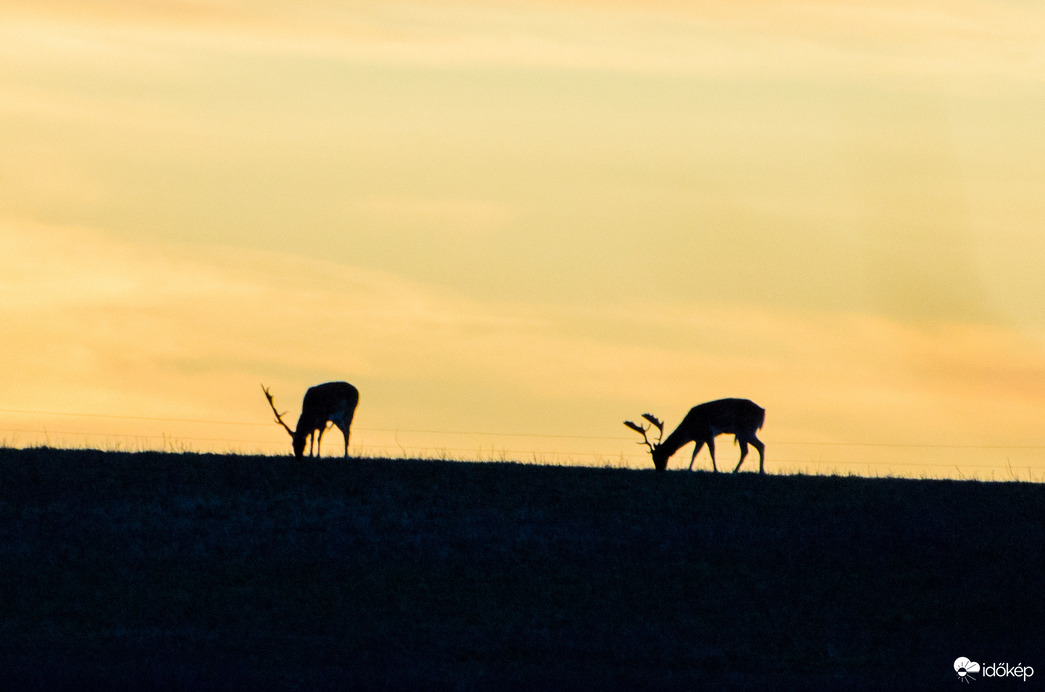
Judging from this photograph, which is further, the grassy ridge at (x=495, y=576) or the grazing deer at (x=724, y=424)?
the grazing deer at (x=724, y=424)

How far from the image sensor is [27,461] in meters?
34.8

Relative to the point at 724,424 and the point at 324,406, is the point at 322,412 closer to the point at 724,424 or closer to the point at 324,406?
the point at 324,406

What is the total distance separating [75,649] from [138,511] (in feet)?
30.5

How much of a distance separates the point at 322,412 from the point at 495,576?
11.5 m

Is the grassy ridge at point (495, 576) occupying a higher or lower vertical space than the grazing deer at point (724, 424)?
lower

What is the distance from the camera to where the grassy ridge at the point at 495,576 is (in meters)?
21.9

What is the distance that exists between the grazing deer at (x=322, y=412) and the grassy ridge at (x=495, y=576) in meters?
2.17

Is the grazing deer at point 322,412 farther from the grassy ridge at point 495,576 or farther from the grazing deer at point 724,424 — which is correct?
the grazing deer at point 724,424

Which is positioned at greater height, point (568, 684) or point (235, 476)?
point (235, 476)

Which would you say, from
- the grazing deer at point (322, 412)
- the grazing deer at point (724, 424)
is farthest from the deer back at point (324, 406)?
the grazing deer at point (724, 424)

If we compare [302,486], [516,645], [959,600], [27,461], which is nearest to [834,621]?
[959,600]

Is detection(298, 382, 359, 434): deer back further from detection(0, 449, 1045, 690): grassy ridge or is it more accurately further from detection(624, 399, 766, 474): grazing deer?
detection(624, 399, 766, 474): grazing deer

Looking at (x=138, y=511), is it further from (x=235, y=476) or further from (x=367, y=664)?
(x=367, y=664)

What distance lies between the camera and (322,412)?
3797cm
